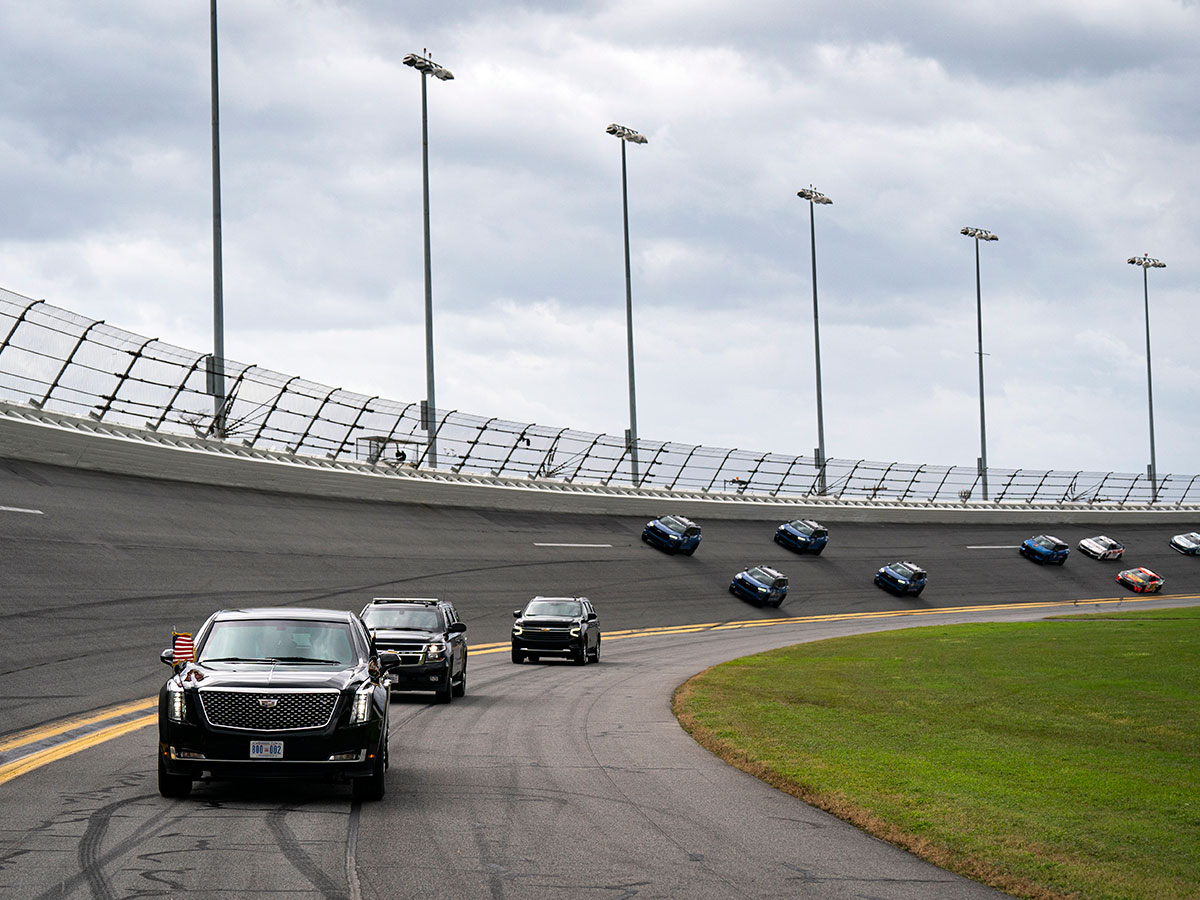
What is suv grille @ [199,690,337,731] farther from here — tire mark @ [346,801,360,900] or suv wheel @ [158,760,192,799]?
tire mark @ [346,801,360,900]

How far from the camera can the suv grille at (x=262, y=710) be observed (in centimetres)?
978

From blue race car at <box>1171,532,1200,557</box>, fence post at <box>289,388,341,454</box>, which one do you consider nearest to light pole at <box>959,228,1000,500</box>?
blue race car at <box>1171,532,1200,557</box>

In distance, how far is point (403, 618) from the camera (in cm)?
2017

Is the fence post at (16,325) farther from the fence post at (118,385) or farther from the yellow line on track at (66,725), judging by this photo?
the yellow line on track at (66,725)

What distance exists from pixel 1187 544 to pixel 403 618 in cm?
6180

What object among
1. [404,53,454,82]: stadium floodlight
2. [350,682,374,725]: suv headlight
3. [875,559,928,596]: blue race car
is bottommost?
[875,559,928,596]: blue race car

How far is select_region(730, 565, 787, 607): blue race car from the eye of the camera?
149 ft

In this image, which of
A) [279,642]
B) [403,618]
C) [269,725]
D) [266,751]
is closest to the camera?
[266,751]

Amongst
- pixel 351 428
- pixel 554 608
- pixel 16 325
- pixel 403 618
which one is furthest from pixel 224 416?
pixel 403 618

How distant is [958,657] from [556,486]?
98.2ft

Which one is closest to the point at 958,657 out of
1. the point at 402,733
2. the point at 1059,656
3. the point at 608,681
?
the point at 1059,656

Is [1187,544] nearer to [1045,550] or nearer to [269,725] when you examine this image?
[1045,550]

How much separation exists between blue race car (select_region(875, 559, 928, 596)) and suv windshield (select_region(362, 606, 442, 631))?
35.1 meters

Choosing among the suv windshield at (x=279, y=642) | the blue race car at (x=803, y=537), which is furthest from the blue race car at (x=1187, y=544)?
the suv windshield at (x=279, y=642)
